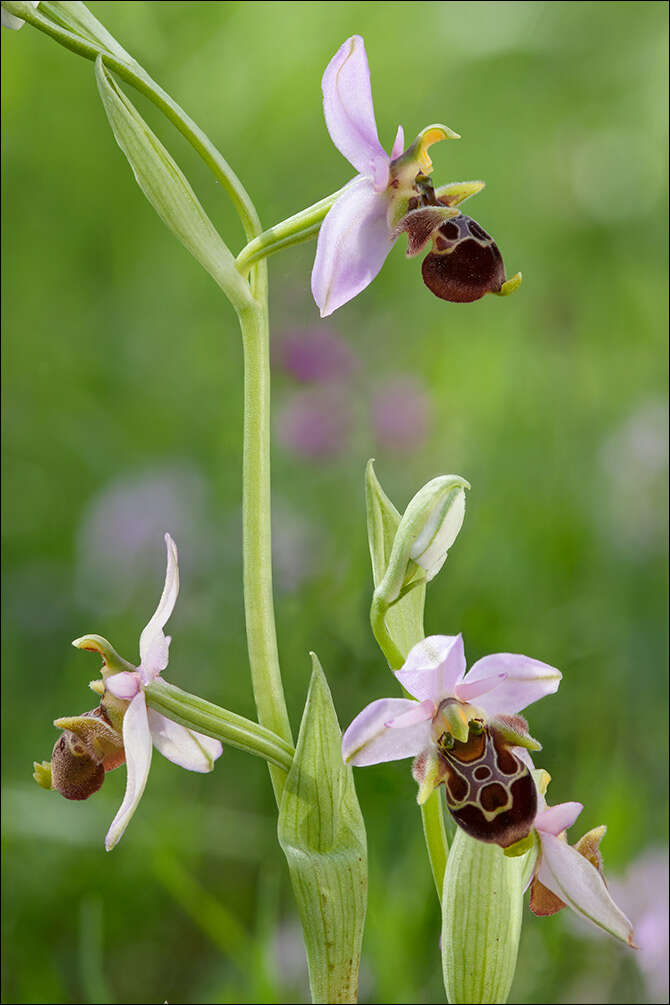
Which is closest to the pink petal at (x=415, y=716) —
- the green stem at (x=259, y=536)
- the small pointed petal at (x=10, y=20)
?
the green stem at (x=259, y=536)

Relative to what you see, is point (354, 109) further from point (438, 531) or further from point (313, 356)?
point (313, 356)

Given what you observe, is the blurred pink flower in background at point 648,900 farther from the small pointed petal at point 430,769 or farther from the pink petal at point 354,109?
the pink petal at point 354,109

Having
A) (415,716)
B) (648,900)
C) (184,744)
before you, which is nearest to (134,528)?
(648,900)

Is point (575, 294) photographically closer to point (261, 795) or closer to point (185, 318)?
point (185, 318)

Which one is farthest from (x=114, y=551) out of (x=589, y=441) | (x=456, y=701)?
(x=456, y=701)

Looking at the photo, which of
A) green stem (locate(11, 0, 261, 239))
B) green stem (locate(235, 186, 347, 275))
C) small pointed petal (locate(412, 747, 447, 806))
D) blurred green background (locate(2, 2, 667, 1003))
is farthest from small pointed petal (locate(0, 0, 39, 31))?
blurred green background (locate(2, 2, 667, 1003))

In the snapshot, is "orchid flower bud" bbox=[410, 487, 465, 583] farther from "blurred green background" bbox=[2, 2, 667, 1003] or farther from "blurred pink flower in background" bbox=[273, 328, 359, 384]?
"blurred pink flower in background" bbox=[273, 328, 359, 384]
